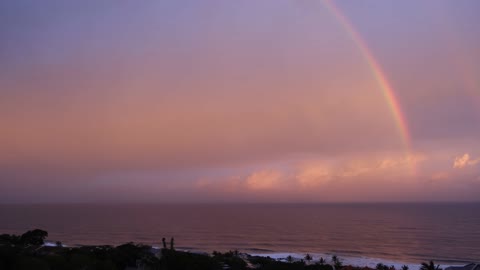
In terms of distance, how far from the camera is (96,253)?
97.3 ft

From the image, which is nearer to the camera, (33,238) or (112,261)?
(112,261)

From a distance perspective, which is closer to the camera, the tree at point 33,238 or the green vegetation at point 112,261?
the green vegetation at point 112,261

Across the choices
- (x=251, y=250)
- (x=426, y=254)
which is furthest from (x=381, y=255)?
(x=251, y=250)

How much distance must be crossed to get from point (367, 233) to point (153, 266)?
8810 centimetres

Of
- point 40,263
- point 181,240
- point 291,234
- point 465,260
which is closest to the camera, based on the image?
point 40,263

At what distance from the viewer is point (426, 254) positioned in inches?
2803

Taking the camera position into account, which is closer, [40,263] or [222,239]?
[40,263]

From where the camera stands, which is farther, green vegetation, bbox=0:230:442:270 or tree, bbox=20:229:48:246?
tree, bbox=20:229:48:246

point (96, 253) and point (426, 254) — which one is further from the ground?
point (96, 253)

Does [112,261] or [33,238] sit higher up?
[33,238]

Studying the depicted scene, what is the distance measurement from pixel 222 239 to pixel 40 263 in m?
72.1

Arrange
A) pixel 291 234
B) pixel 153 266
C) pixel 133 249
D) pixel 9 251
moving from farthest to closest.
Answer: pixel 291 234
pixel 133 249
pixel 153 266
pixel 9 251

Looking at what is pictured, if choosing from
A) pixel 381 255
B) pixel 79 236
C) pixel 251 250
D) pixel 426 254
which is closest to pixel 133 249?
pixel 251 250

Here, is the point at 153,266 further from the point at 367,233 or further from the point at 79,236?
the point at 367,233
